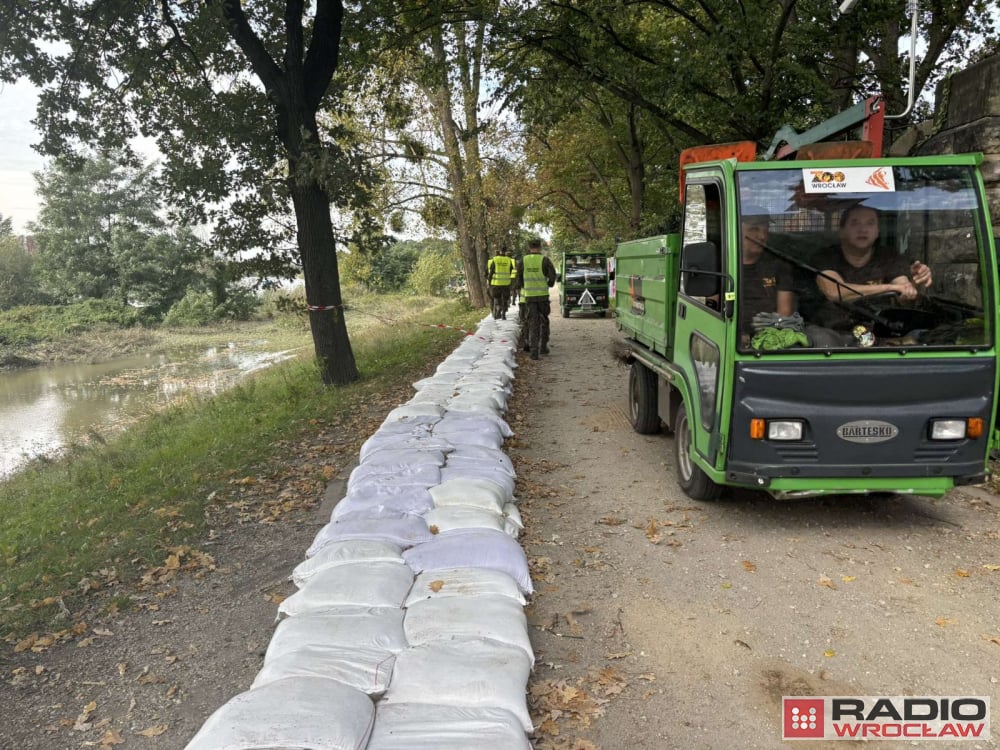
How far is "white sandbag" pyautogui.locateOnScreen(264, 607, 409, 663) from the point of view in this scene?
2.98m

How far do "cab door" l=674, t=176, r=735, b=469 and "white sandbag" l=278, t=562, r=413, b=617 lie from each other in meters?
2.31

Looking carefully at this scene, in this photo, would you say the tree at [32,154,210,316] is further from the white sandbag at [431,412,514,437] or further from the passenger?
the passenger

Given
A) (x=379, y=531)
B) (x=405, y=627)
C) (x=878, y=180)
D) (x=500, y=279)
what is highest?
(x=878, y=180)

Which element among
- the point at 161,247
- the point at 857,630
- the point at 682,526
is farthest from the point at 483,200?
the point at 161,247

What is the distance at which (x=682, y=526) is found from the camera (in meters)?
5.13

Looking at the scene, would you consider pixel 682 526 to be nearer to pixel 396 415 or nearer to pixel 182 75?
pixel 396 415

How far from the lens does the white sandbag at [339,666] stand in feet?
8.96

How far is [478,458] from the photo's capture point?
5496 mm

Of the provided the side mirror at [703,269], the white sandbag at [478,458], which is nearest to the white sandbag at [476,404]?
the white sandbag at [478,458]

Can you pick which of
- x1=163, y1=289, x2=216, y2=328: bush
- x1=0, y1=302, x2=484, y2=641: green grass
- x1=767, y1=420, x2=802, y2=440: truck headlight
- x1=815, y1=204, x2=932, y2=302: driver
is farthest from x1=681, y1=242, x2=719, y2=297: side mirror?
x1=163, y1=289, x2=216, y2=328: bush

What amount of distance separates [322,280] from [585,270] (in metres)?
12.8

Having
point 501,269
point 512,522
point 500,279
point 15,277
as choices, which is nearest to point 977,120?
point 512,522

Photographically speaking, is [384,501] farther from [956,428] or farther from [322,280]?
[322,280]

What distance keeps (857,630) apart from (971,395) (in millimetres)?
1756
